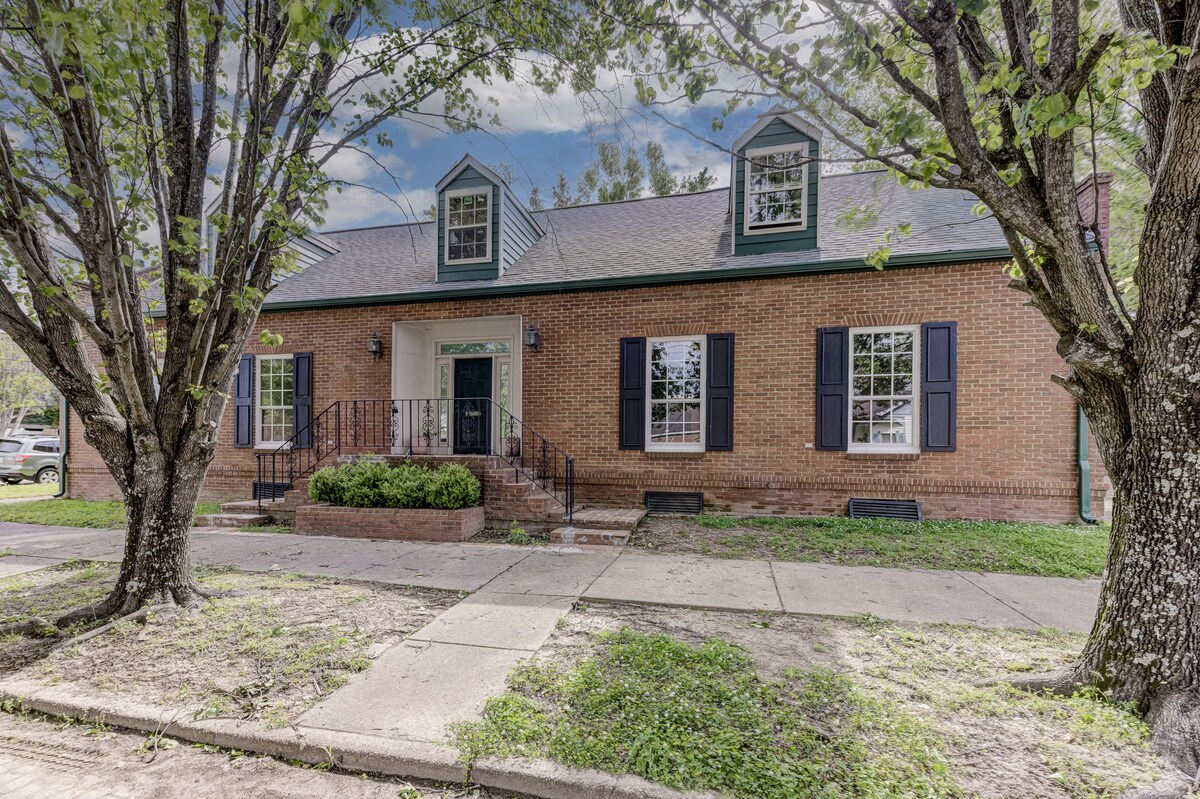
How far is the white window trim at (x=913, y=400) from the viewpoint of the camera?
7.16m

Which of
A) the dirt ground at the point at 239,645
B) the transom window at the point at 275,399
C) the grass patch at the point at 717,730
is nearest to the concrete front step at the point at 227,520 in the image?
the transom window at the point at 275,399

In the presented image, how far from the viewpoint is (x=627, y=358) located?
317 inches

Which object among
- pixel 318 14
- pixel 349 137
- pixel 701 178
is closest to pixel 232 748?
pixel 318 14

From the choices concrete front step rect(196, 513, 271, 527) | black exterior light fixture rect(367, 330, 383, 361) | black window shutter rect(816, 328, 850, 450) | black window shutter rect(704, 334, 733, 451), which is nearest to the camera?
black window shutter rect(816, 328, 850, 450)

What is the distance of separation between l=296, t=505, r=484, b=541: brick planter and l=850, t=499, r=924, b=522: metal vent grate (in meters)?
5.40

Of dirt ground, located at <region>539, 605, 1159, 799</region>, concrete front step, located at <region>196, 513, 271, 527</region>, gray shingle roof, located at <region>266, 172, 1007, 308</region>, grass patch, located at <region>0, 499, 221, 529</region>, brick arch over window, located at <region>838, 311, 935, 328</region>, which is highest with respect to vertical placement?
gray shingle roof, located at <region>266, 172, 1007, 308</region>

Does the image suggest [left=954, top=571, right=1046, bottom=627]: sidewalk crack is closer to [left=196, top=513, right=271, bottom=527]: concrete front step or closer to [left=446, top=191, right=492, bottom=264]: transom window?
[left=446, top=191, right=492, bottom=264]: transom window

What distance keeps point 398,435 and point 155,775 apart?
23.4 feet

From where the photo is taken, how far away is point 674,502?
7758mm

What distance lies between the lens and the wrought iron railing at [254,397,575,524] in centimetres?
871

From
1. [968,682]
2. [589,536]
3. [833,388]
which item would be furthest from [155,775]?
[833,388]

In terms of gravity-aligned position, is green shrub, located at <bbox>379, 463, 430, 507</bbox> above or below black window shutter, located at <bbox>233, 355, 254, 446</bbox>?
below

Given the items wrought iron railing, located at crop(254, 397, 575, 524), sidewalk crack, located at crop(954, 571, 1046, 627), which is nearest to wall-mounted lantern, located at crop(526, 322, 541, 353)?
wrought iron railing, located at crop(254, 397, 575, 524)

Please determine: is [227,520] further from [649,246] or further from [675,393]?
[649,246]
